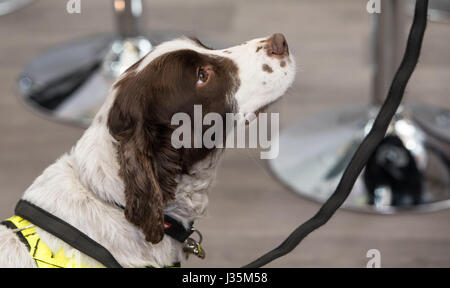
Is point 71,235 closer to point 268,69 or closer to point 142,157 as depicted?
point 142,157

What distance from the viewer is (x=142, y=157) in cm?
158

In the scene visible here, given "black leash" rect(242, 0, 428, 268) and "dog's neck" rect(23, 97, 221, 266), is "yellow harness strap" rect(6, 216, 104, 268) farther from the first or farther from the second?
"black leash" rect(242, 0, 428, 268)

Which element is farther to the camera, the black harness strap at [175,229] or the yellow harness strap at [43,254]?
the black harness strap at [175,229]

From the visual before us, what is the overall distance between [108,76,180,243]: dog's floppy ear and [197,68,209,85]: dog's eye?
0.14 meters

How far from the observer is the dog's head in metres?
1.58

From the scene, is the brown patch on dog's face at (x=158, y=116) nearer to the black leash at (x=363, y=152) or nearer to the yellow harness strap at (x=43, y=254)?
the yellow harness strap at (x=43, y=254)

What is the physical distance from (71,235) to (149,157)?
0.77ft

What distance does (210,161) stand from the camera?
5.77 feet

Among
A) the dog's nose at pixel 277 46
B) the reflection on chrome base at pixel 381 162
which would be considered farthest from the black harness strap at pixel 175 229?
the reflection on chrome base at pixel 381 162

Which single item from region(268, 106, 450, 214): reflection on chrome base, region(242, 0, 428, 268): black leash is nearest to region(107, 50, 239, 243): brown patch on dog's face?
region(242, 0, 428, 268): black leash

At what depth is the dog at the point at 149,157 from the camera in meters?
1.59

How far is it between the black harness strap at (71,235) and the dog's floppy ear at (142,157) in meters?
0.09
